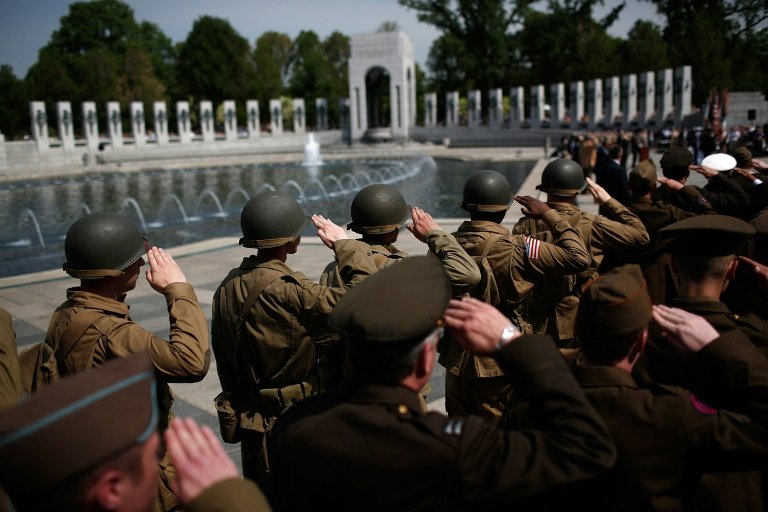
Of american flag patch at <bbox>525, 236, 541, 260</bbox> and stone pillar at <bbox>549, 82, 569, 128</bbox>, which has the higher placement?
stone pillar at <bbox>549, 82, 569, 128</bbox>

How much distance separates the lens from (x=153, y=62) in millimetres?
73438

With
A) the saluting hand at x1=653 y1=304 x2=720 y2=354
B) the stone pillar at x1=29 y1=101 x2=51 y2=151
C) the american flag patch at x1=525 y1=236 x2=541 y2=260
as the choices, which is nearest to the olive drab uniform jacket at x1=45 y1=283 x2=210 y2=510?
the saluting hand at x1=653 y1=304 x2=720 y2=354

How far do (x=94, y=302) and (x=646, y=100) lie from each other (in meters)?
46.9

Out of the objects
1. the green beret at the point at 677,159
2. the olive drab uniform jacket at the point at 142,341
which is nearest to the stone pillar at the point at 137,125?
the green beret at the point at 677,159

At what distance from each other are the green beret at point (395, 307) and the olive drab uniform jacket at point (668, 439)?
615 millimetres

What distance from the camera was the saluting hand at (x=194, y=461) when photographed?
5.00 ft

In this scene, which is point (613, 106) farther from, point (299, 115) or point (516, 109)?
point (299, 115)

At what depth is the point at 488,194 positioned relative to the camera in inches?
157

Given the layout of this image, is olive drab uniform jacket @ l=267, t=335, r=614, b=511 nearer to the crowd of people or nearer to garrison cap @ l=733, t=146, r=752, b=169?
the crowd of people

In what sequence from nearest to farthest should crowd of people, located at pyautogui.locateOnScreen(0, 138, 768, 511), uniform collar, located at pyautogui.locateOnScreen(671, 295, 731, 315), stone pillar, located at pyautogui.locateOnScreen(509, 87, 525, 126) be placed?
crowd of people, located at pyautogui.locateOnScreen(0, 138, 768, 511) → uniform collar, located at pyautogui.locateOnScreen(671, 295, 731, 315) → stone pillar, located at pyautogui.locateOnScreen(509, 87, 525, 126)

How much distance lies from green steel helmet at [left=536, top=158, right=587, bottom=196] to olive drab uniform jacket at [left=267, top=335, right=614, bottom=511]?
10.8ft

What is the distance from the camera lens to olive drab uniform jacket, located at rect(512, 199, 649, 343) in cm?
438

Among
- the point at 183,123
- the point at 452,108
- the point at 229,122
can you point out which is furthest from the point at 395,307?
the point at 229,122

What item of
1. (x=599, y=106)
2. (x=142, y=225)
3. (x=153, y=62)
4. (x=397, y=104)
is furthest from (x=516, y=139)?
(x=153, y=62)
